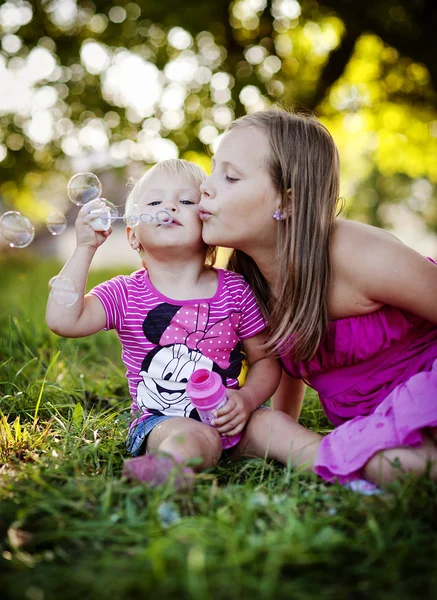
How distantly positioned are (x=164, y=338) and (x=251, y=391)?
1.09 feet

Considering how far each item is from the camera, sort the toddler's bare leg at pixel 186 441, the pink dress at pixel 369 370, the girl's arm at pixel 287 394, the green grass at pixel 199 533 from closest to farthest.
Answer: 1. the green grass at pixel 199 533
2. the toddler's bare leg at pixel 186 441
3. the pink dress at pixel 369 370
4. the girl's arm at pixel 287 394

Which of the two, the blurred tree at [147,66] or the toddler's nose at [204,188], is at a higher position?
the blurred tree at [147,66]

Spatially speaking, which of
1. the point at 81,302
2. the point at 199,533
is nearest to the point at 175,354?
the point at 81,302

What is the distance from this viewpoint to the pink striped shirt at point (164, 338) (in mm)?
1940

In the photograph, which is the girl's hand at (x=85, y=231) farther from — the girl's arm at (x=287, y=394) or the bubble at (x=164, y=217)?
the girl's arm at (x=287, y=394)

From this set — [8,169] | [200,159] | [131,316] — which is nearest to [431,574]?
[131,316]

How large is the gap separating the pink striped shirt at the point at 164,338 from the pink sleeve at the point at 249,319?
0.05 meters

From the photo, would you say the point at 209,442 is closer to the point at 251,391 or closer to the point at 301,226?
the point at 251,391

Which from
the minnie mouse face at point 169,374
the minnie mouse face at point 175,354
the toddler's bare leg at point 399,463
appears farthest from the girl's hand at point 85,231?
the toddler's bare leg at point 399,463

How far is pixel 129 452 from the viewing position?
1916 mm

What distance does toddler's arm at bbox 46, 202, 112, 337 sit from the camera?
181 centimetres

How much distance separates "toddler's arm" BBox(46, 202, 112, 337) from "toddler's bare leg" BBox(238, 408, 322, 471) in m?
0.58

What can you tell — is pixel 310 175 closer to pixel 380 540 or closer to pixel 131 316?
pixel 131 316

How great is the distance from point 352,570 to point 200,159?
248 inches
